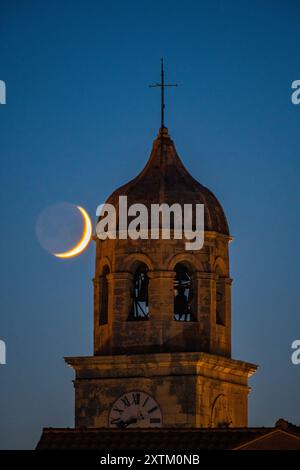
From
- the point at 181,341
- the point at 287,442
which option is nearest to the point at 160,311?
the point at 181,341

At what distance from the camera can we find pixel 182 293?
4801 inches

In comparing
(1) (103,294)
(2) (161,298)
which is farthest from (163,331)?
(1) (103,294)

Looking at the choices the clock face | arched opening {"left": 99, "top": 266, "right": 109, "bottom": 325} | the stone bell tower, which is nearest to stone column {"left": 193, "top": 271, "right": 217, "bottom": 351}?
the stone bell tower

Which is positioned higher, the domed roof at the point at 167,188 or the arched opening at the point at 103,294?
the domed roof at the point at 167,188

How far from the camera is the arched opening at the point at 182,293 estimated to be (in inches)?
4769

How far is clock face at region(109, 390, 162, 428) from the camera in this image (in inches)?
4702

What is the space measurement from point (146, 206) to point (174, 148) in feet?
8.54

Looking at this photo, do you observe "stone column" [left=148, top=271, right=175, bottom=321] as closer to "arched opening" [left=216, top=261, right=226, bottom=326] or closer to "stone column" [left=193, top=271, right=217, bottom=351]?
"stone column" [left=193, top=271, right=217, bottom=351]

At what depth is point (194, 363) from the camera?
11931 cm

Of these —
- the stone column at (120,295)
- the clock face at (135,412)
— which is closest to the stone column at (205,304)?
the stone column at (120,295)

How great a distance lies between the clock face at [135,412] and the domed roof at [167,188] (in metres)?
5.44

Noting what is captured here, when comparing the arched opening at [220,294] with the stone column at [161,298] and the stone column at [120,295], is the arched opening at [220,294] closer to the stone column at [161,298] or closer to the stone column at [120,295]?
the stone column at [161,298]
